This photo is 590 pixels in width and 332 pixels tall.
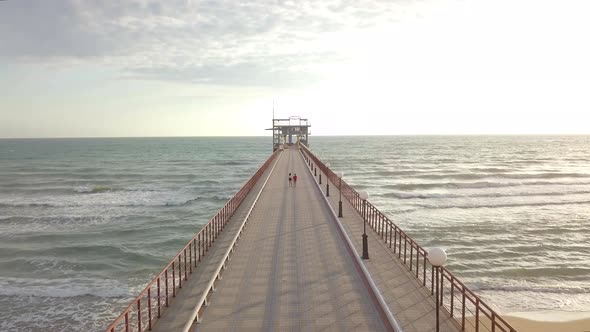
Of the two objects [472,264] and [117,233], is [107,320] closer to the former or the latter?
[117,233]

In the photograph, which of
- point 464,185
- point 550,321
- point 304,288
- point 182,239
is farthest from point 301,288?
point 464,185

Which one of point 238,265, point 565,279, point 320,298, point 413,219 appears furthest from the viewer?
point 413,219

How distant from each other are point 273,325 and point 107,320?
812 centimetres

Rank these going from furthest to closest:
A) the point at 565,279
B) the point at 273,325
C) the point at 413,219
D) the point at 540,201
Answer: the point at 540,201, the point at 413,219, the point at 565,279, the point at 273,325

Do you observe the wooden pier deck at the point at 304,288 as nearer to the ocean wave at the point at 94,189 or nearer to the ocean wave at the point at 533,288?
the ocean wave at the point at 533,288

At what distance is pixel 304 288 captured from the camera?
983 cm

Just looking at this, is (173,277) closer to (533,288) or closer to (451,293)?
(451,293)

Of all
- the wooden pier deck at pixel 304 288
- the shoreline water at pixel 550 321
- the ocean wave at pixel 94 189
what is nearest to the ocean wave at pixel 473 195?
the wooden pier deck at pixel 304 288

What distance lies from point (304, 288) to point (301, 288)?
0.08 meters

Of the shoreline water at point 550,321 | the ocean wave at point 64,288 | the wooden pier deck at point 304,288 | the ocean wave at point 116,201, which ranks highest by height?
the wooden pier deck at point 304,288

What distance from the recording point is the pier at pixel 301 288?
314 inches

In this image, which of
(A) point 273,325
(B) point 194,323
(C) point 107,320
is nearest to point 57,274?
(C) point 107,320

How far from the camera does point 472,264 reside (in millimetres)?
17672

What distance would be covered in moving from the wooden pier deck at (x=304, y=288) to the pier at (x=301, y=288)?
2 cm
